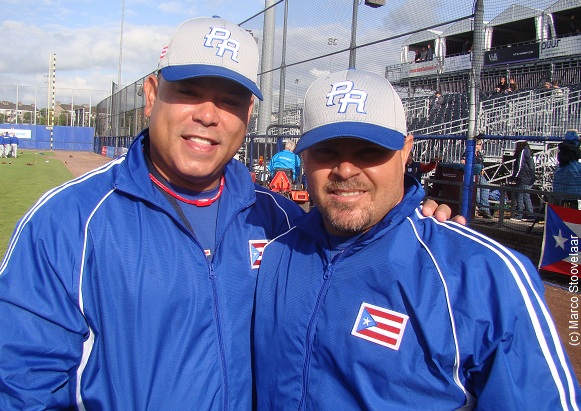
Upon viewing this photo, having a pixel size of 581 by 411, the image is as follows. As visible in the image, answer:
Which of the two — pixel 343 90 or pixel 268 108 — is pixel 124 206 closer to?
pixel 343 90

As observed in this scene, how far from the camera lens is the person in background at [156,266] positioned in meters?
1.57

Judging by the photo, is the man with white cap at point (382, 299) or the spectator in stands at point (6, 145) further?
the spectator in stands at point (6, 145)

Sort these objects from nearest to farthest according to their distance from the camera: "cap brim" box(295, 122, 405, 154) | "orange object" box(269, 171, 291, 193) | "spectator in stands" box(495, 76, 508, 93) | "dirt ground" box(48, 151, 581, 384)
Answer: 1. "cap brim" box(295, 122, 405, 154)
2. "dirt ground" box(48, 151, 581, 384)
3. "orange object" box(269, 171, 291, 193)
4. "spectator in stands" box(495, 76, 508, 93)

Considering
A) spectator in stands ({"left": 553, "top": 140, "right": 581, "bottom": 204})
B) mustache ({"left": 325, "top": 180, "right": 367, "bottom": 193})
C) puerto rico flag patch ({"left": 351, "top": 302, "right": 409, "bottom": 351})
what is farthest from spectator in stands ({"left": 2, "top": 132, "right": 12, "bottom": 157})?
puerto rico flag patch ({"left": 351, "top": 302, "right": 409, "bottom": 351})

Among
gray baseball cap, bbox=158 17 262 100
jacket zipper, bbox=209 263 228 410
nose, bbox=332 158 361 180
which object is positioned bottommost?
jacket zipper, bbox=209 263 228 410

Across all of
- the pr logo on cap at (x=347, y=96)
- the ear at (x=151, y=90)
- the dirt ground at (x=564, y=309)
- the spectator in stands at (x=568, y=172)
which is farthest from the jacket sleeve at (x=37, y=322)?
the spectator in stands at (x=568, y=172)

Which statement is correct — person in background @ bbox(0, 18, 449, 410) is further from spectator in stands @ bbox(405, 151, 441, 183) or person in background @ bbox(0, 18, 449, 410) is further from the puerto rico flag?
spectator in stands @ bbox(405, 151, 441, 183)

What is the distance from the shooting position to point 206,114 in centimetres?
199

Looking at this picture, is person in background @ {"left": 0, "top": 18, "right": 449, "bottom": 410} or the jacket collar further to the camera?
the jacket collar

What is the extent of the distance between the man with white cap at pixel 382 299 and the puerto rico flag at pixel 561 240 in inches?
207

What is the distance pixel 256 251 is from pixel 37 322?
2.69 ft

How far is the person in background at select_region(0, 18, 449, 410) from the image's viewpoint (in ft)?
5.15

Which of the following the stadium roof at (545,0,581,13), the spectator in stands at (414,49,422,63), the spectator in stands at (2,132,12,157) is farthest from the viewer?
the spectator in stands at (2,132,12,157)

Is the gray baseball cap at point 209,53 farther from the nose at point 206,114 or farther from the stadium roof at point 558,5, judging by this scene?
the stadium roof at point 558,5
